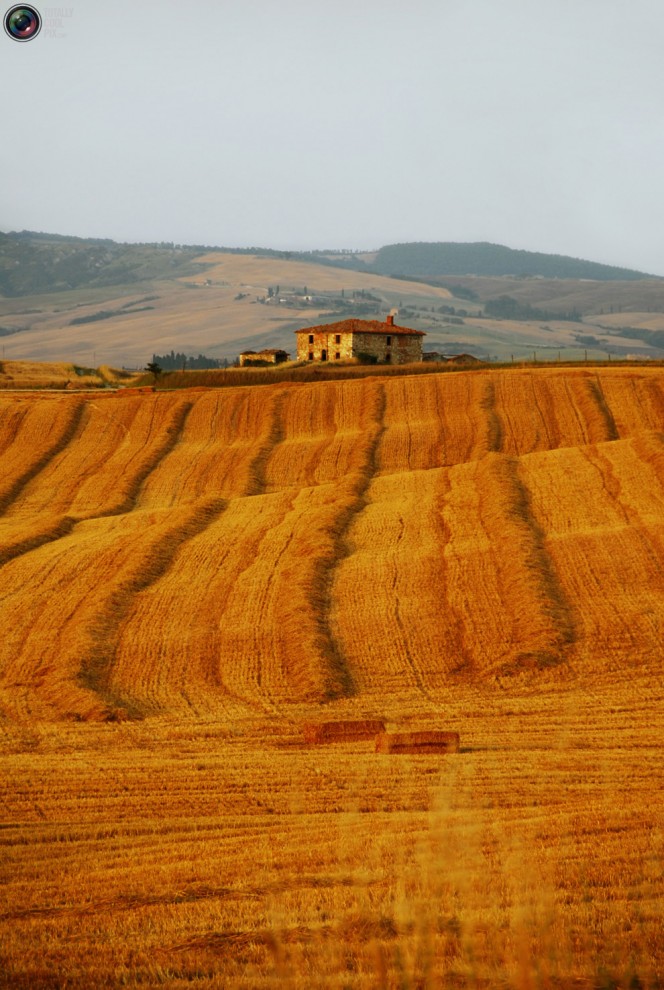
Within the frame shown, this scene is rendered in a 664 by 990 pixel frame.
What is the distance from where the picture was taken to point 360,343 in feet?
326

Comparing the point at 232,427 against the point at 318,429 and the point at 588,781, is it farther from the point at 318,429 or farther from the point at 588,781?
the point at 588,781

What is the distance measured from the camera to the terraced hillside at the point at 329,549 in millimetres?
30156

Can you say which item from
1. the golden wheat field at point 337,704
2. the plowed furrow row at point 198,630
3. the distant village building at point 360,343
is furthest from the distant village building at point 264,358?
the plowed furrow row at point 198,630

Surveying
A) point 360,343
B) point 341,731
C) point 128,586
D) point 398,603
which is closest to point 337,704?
point 341,731

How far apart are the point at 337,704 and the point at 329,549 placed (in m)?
13.3

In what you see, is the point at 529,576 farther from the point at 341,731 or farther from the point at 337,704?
the point at 341,731

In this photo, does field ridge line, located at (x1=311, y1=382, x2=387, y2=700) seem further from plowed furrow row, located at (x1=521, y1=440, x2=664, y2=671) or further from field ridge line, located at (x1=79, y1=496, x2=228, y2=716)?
plowed furrow row, located at (x1=521, y1=440, x2=664, y2=671)

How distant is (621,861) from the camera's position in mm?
15195

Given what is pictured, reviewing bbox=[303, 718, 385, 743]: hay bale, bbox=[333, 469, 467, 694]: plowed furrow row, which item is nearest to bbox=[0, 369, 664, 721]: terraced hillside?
bbox=[333, 469, 467, 694]: plowed furrow row

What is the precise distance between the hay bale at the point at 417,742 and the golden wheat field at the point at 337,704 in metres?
0.50

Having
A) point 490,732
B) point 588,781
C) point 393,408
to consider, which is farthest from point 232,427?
point 588,781

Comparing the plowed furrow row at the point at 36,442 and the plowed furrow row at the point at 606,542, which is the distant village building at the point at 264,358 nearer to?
the plowed furrow row at the point at 36,442

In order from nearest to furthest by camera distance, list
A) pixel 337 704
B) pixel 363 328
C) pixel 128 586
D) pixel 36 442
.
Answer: pixel 337 704
pixel 128 586
pixel 36 442
pixel 363 328

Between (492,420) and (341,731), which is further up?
(341,731)
